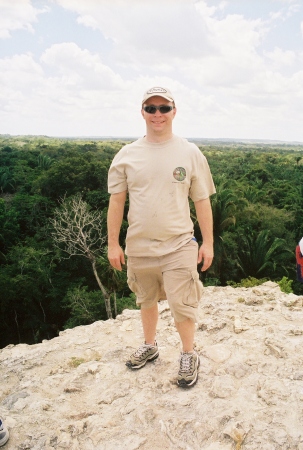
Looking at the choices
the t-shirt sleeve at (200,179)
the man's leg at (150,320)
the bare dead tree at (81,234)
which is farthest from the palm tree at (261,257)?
the t-shirt sleeve at (200,179)

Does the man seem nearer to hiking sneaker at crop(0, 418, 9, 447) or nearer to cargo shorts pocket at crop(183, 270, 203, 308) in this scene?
cargo shorts pocket at crop(183, 270, 203, 308)

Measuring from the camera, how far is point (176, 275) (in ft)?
7.73

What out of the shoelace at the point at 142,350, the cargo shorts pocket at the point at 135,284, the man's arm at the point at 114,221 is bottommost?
the shoelace at the point at 142,350

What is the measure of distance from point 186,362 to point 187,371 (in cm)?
6

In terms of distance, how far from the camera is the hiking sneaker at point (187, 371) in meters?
2.54

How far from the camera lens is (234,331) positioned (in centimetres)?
348

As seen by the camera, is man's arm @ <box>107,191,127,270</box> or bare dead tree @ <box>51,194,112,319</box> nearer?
man's arm @ <box>107,191,127,270</box>

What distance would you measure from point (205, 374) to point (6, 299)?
1513 centimetres

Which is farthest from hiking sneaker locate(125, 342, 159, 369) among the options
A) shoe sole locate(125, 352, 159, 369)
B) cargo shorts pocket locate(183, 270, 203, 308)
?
cargo shorts pocket locate(183, 270, 203, 308)

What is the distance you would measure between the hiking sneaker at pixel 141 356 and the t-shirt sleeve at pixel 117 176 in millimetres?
1290

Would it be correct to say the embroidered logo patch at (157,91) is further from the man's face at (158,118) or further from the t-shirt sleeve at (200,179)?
the t-shirt sleeve at (200,179)

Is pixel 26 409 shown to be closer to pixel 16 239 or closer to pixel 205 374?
pixel 205 374

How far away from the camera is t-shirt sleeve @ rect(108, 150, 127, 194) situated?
7.60 ft

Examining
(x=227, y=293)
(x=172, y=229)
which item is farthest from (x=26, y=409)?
(x=227, y=293)
